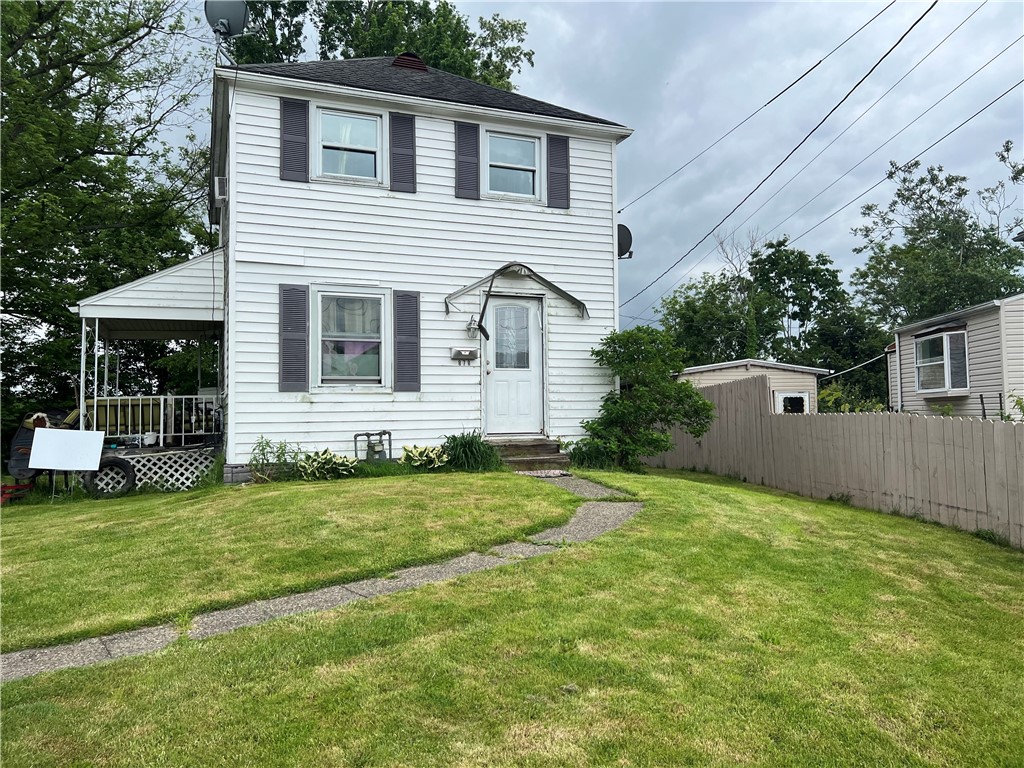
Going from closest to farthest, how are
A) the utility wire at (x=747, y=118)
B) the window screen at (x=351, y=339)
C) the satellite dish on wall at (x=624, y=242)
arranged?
the window screen at (x=351, y=339)
the utility wire at (x=747, y=118)
the satellite dish on wall at (x=624, y=242)

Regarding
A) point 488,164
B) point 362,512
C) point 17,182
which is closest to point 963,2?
point 488,164

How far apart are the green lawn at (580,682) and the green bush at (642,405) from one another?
5.36 m

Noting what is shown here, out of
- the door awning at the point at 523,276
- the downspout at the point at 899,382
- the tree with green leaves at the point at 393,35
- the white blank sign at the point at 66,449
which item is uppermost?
the tree with green leaves at the point at 393,35

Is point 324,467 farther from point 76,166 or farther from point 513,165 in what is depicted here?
point 76,166

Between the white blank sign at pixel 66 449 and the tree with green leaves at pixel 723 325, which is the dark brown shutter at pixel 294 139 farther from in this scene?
the tree with green leaves at pixel 723 325

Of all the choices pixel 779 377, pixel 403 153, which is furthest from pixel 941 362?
pixel 403 153

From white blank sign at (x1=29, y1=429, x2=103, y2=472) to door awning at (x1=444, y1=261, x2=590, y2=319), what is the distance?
211 inches

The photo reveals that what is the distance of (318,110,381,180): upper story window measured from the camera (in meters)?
9.38

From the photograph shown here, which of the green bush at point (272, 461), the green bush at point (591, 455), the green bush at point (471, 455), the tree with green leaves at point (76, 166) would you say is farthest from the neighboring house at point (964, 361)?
the tree with green leaves at point (76, 166)

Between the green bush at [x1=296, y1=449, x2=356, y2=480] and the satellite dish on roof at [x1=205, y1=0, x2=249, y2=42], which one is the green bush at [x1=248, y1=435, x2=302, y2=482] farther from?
the satellite dish on roof at [x1=205, y1=0, x2=249, y2=42]

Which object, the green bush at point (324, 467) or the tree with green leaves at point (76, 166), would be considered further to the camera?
the tree with green leaves at point (76, 166)

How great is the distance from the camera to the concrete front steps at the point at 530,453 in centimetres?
954

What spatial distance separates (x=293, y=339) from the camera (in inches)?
352

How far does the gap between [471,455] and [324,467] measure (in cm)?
208
